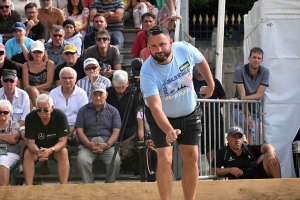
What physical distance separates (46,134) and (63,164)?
479 millimetres

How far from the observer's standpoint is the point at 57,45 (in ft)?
37.9

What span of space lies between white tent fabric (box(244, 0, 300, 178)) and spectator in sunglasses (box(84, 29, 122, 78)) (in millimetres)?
2153

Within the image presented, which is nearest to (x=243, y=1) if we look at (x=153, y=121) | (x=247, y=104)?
(x=247, y=104)

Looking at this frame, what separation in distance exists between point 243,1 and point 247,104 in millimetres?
10107

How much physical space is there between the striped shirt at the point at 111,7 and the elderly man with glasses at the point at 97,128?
8.31 ft

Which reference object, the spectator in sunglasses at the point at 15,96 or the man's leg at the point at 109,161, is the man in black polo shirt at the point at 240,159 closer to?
the man's leg at the point at 109,161

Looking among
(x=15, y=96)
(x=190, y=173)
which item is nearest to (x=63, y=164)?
(x=15, y=96)

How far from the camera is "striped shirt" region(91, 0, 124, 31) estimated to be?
1245cm

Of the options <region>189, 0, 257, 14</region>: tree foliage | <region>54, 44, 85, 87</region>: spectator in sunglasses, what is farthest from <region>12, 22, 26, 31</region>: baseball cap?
<region>189, 0, 257, 14</region>: tree foliage

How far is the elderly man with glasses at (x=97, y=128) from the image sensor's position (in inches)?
383

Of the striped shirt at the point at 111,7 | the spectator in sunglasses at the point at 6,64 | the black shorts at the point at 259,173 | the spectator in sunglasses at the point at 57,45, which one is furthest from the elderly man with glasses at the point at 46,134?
the striped shirt at the point at 111,7

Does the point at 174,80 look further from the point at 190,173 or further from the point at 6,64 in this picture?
the point at 6,64

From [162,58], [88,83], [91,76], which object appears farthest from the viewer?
[88,83]

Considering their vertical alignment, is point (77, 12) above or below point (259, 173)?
above
